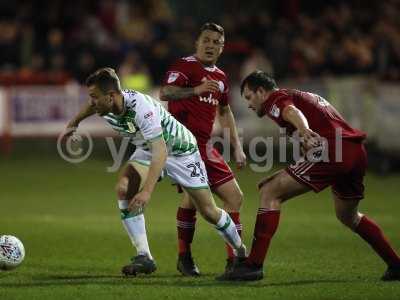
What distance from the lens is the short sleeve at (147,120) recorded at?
25.5 ft

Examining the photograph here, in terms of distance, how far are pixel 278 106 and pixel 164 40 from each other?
1544cm

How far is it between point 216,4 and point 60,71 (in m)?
6.07

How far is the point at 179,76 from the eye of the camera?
8.90 m

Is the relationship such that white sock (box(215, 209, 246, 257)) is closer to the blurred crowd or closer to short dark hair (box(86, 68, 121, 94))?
short dark hair (box(86, 68, 121, 94))

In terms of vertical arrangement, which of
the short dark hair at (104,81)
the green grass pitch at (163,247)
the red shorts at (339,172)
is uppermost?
the short dark hair at (104,81)

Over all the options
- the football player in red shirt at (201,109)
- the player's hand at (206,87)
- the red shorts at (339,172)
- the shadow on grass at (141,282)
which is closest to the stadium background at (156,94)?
the shadow on grass at (141,282)

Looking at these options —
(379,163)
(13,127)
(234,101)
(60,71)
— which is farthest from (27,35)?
(379,163)

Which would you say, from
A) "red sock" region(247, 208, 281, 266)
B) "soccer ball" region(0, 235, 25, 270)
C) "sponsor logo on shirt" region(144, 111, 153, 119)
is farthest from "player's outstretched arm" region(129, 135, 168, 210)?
"soccer ball" region(0, 235, 25, 270)

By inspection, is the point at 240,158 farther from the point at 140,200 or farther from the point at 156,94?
the point at 156,94

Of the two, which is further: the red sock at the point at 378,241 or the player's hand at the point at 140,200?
the red sock at the point at 378,241

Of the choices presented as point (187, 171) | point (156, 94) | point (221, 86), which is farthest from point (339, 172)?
point (156, 94)

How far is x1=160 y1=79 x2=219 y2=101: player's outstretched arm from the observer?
8625 mm

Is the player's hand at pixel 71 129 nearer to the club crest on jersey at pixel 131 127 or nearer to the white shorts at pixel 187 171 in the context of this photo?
the club crest on jersey at pixel 131 127

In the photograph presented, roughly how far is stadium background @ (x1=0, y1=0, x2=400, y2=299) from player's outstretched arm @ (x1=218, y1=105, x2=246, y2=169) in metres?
1.02
